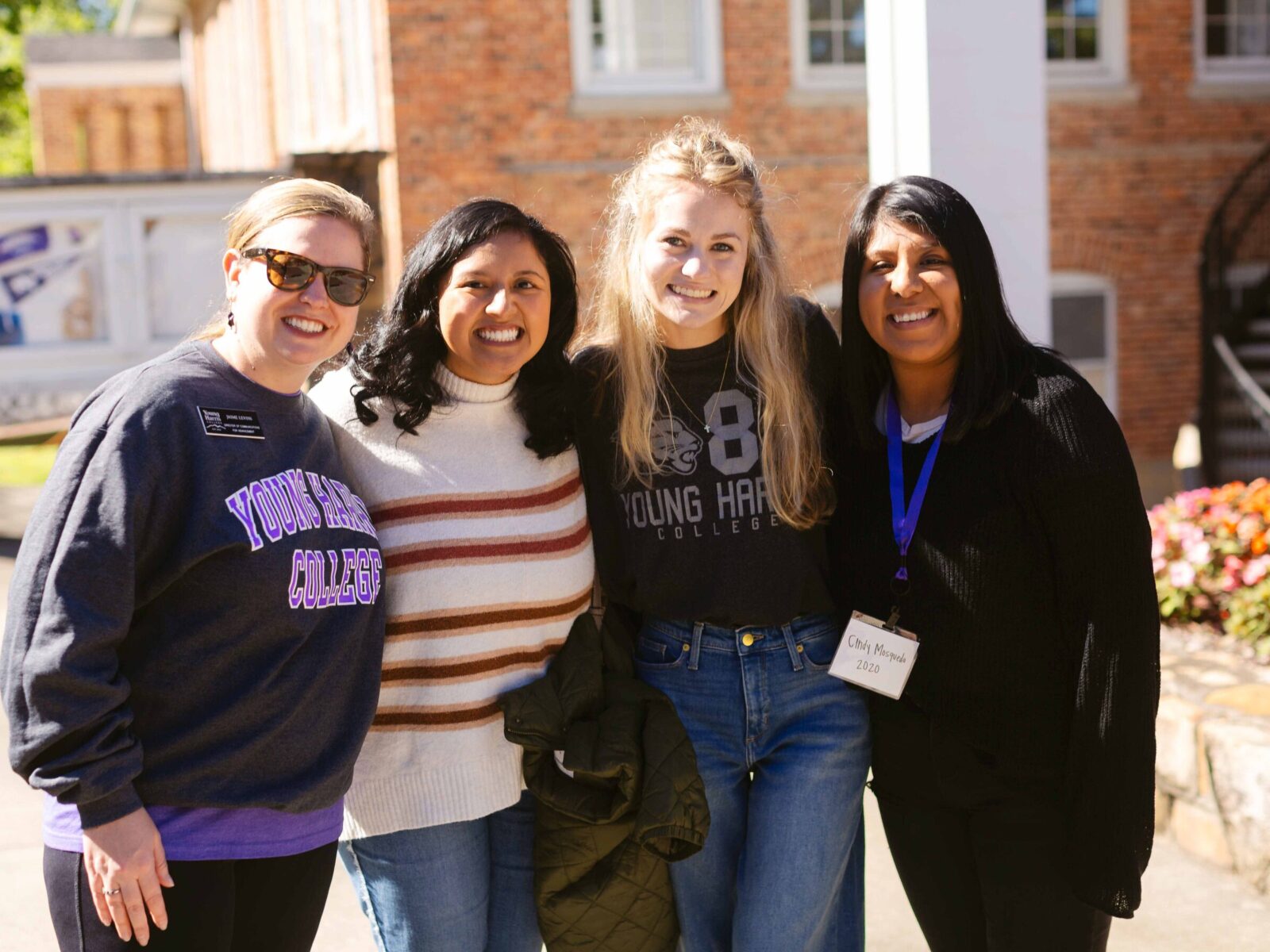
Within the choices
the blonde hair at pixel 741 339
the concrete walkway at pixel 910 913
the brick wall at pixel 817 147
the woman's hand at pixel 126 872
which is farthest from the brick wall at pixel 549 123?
the woman's hand at pixel 126 872

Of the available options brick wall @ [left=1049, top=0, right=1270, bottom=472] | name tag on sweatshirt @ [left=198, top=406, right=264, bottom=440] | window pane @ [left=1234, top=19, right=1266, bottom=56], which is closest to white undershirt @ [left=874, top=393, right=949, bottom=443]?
name tag on sweatshirt @ [left=198, top=406, right=264, bottom=440]

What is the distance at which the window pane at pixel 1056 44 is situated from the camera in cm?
1209

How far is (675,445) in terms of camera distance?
2697 millimetres

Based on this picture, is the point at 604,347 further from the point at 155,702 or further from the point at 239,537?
the point at 155,702

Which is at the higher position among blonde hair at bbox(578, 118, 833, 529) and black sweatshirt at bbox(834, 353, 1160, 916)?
blonde hair at bbox(578, 118, 833, 529)

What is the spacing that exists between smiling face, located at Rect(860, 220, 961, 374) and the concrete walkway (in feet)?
6.74

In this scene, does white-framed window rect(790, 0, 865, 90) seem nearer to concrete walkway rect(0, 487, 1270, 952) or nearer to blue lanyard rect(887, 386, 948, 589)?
concrete walkway rect(0, 487, 1270, 952)

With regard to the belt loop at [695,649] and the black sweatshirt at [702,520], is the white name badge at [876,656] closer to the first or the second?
the black sweatshirt at [702,520]

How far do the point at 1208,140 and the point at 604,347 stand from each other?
36.6 ft

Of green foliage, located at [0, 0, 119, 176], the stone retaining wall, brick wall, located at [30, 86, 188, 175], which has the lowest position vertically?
the stone retaining wall

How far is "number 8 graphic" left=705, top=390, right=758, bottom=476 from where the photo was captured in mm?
2672

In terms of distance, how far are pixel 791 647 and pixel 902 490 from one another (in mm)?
399

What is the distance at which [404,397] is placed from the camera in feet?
8.36

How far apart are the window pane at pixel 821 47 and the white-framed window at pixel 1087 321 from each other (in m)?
3.06
